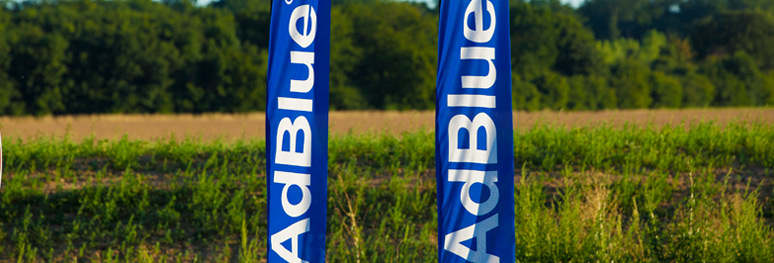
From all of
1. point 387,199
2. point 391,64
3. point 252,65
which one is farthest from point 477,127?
point 391,64

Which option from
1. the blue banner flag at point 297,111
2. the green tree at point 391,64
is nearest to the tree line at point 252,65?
the green tree at point 391,64

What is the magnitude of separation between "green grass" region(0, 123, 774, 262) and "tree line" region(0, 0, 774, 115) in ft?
64.1

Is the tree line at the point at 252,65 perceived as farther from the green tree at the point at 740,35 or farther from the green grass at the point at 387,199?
the green grass at the point at 387,199

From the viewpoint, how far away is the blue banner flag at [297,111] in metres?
5.08

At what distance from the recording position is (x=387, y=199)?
9.21 metres

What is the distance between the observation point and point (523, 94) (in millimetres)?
35625

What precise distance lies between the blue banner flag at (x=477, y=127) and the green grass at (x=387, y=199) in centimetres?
202

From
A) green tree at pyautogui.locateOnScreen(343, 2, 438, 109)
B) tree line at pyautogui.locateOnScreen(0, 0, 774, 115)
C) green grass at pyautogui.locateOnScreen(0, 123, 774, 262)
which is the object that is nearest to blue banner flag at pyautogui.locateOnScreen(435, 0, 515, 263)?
green grass at pyautogui.locateOnScreen(0, 123, 774, 262)

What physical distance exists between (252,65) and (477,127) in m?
27.8

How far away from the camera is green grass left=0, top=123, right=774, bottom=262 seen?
7639 mm

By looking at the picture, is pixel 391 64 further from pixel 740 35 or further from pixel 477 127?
pixel 477 127

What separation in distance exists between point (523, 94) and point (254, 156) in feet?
86.6

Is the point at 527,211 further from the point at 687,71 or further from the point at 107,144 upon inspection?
the point at 687,71

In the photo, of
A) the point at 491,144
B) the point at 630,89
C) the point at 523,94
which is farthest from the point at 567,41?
the point at 491,144
